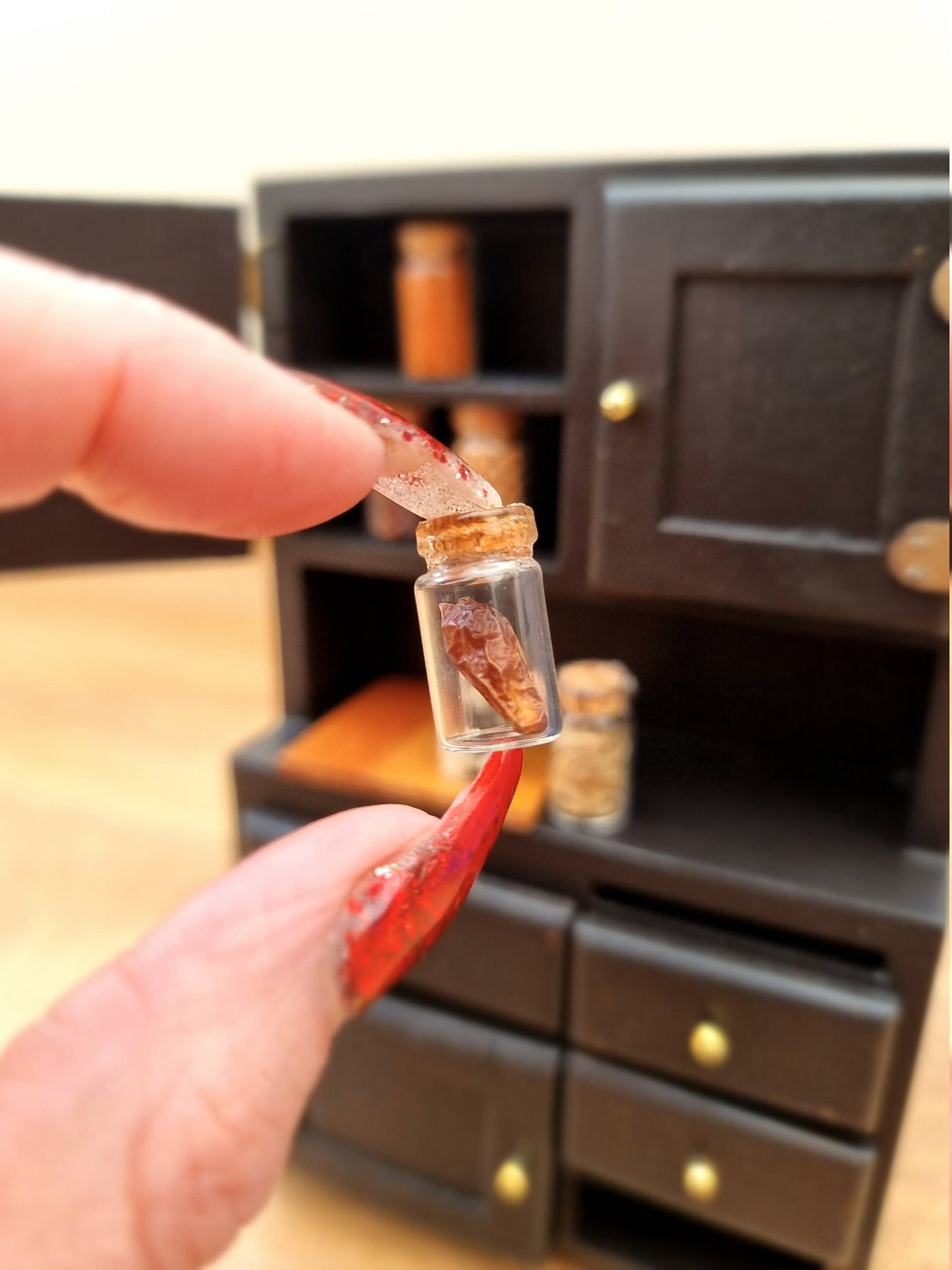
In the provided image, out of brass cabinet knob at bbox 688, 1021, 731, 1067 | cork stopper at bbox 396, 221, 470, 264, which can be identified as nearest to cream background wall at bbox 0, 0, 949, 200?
cork stopper at bbox 396, 221, 470, 264

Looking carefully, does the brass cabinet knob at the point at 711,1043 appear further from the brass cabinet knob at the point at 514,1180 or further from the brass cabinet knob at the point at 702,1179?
the brass cabinet knob at the point at 514,1180

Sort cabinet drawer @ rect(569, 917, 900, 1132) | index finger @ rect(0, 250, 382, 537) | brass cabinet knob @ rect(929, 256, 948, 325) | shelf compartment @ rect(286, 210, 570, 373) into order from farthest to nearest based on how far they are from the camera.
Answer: shelf compartment @ rect(286, 210, 570, 373), cabinet drawer @ rect(569, 917, 900, 1132), brass cabinet knob @ rect(929, 256, 948, 325), index finger @ rect(0, 250, 382, 537)

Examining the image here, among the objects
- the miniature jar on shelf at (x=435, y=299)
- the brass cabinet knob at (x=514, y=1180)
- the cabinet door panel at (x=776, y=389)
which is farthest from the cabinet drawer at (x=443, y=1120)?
the miniature jar on shelf at (x=435, y=299)

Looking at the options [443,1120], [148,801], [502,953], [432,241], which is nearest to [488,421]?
[432,241]

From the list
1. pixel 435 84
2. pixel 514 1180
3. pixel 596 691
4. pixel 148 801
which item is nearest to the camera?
pixel 596 691

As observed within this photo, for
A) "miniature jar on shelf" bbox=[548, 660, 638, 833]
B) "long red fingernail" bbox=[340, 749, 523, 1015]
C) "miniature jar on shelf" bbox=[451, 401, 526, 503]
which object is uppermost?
"miniature jar on shelf" bbox=[451, 401, 526, 503]

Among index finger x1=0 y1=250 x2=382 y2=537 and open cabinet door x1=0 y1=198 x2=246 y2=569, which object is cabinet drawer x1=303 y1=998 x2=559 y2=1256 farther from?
index finger x1=0 y1=250 x2=382 y2=537

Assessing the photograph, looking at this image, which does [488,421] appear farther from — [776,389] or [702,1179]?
[702,1179]

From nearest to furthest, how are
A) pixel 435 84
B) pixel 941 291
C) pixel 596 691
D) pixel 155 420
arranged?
pixel 155 420, pixel 941 291, pixel 596 691, pixel 435 84
